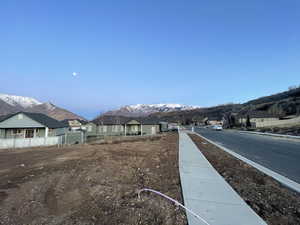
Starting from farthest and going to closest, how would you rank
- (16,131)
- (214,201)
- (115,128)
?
1. (115,128)
2. (16,131)
3. (214,201)

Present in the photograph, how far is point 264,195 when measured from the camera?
15.4 feet

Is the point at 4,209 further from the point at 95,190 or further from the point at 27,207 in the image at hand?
the point at 95,190

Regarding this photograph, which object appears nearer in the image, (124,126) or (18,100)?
(124,126)

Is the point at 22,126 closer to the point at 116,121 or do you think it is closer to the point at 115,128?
the point at 115,128

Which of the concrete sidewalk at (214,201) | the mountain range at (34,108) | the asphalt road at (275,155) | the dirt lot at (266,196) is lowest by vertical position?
the asphalt road at (275,155)

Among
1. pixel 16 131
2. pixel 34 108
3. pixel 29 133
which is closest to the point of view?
pixel 16 131

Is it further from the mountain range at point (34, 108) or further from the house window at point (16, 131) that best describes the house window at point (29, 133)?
the mountain range at point (34, 108)

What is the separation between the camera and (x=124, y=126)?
46.5 metres

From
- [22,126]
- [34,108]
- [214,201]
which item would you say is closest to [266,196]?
[214,201]

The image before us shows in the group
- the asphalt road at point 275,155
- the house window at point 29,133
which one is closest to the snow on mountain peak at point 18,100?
the house window at point 29,133

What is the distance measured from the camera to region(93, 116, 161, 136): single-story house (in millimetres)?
44781

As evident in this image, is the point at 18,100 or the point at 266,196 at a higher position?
the point at 18,100

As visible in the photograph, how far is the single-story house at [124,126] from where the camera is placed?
147 ft

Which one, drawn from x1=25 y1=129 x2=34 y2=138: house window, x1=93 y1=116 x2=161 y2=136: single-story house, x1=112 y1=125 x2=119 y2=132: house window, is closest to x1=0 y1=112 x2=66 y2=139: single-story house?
x1=25 y1=129 x2=34 y2=138: house window
